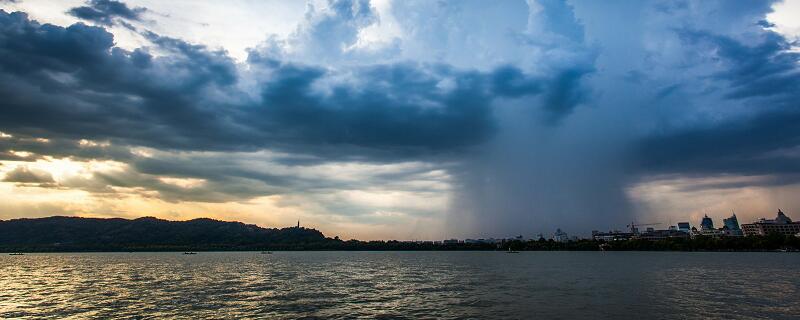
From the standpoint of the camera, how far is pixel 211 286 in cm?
8462

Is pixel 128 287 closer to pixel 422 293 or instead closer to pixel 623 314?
pixel 422 293

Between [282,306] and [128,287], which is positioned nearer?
[282,306]

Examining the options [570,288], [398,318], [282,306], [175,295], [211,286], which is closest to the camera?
[398,318]

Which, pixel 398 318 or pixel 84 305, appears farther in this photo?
pixel 84 305

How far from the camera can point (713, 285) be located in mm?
82438

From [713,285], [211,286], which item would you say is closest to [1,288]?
[211,286]

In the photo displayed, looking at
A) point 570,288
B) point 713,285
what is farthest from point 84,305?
point 713,285

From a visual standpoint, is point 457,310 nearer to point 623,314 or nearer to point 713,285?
point 623,314

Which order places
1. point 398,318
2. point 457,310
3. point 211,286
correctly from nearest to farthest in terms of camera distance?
1. point 398,318
2. point 457,310
3. point 211,286

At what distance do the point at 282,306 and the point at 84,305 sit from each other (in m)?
28.0

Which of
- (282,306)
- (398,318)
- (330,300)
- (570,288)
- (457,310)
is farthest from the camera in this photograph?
(570,288)

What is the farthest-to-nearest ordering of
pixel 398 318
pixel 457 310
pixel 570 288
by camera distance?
1. pixel 570 288
2. pixel 457 310
3. pixel 398 318

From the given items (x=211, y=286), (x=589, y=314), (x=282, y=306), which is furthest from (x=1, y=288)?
(x=589, y=314)

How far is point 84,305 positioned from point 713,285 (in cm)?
10880
